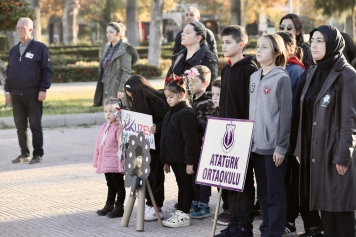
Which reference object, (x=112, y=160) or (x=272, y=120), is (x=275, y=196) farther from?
(x=112, y=160)

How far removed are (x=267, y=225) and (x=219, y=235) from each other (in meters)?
0.47

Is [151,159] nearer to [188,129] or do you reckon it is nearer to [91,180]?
[188,129]

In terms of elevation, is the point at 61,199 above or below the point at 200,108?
below

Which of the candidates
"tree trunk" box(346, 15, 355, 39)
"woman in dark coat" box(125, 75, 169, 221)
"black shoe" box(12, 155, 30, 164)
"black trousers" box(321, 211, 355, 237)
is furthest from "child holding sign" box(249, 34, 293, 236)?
"tree trunk" box(346, 15, 355, 39)

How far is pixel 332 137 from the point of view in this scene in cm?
558

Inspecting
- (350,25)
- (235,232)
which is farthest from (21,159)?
(350,25)

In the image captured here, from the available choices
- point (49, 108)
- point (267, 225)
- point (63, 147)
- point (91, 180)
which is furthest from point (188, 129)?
point (49, 108)

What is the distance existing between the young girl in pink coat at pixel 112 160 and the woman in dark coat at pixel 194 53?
87 cm

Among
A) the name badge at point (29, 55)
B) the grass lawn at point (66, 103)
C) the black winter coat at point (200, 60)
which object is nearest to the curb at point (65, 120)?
the grass lawn at point (66, 103)

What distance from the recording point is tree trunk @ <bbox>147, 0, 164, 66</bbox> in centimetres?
3073

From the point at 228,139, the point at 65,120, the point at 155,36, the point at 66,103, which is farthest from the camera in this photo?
the point at 155,36

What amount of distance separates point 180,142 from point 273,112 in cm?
132

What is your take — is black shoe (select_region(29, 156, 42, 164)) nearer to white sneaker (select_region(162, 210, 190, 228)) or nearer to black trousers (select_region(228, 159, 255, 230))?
white sneaker (select_region(162, 210, 190, 228))

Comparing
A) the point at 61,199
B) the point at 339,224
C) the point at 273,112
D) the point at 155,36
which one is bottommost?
the point at 61,199
